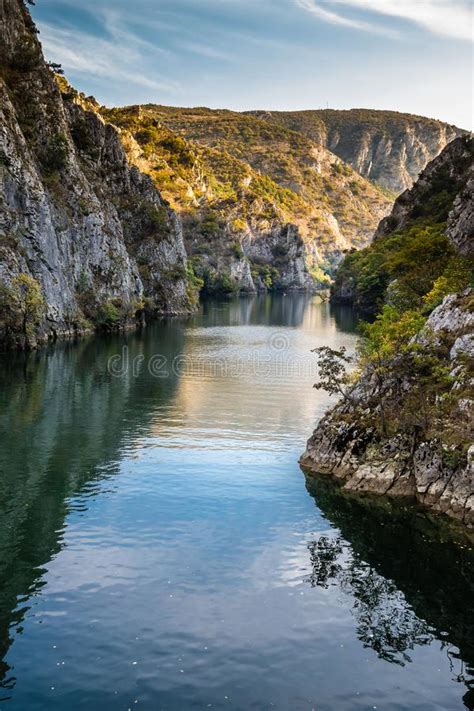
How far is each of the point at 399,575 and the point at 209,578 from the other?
740 centimetres

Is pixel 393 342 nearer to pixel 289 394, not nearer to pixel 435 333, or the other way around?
pixel 435 333

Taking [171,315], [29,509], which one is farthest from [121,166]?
[29,509]

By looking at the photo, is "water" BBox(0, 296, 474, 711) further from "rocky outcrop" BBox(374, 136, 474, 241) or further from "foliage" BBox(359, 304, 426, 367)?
"rocky outcrop" BBox(374, 136, 474, 241)

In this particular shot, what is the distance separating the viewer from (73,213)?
320 ft

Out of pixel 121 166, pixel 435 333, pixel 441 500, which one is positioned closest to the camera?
pixel 441 500

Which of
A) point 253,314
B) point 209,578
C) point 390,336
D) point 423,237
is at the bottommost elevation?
point 209,578

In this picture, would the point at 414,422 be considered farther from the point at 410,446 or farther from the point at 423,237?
the point at 423,237

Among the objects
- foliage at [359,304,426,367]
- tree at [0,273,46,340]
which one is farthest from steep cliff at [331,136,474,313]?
tree at [0,273,46,340]

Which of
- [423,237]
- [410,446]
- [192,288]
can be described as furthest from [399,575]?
[192,288]

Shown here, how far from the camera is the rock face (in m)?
78.4

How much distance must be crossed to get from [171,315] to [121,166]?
105 ft

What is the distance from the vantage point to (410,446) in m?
32.7

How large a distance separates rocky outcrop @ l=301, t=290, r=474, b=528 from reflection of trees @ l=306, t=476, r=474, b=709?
1.38 meters

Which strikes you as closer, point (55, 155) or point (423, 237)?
point (423, 237)
